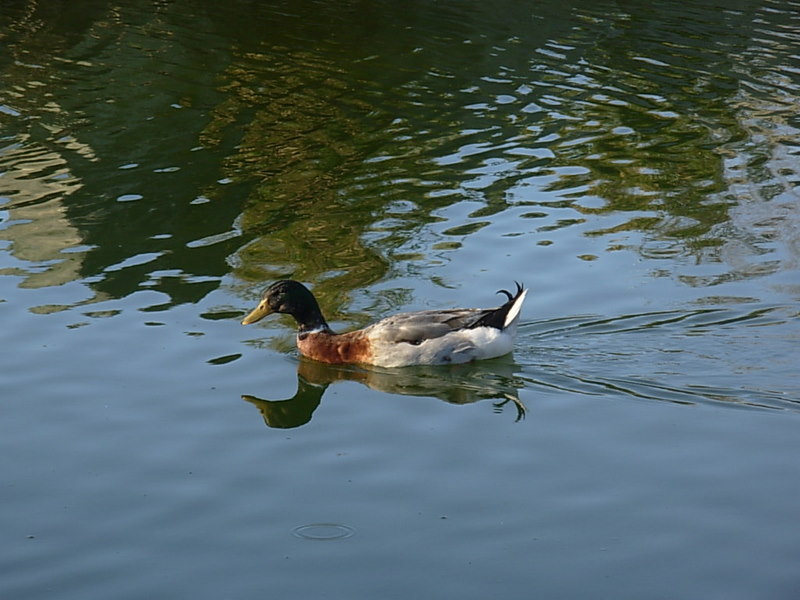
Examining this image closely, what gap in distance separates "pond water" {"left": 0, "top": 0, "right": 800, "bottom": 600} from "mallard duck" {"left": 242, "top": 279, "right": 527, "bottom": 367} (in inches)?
5.7

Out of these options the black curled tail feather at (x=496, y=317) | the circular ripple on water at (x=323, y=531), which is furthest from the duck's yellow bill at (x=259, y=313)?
the circular ripple on water at (x=323, y=531)

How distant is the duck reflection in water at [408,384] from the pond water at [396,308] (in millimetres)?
37

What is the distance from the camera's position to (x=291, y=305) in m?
9.96

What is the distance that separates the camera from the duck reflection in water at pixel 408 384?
8.79 metres

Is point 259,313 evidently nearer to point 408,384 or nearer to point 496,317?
point 408,384

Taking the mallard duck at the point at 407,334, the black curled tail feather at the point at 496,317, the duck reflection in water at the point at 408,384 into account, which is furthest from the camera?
the mallard duck at the point at 407,334

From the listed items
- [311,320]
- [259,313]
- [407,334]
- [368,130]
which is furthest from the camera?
[368,130]

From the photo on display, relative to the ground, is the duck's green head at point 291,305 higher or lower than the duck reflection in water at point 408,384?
higher

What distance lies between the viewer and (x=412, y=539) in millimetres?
6766

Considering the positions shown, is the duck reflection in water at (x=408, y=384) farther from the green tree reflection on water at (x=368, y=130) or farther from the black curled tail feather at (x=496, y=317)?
the green tree reflection on water at (x=368, y=130)

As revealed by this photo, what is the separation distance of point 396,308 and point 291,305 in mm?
934

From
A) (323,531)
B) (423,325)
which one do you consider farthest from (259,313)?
(323,531)

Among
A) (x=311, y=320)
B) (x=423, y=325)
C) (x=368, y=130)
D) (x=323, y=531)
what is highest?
(x=323, y=531)

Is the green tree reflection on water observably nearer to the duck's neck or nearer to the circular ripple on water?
the duck's neck
